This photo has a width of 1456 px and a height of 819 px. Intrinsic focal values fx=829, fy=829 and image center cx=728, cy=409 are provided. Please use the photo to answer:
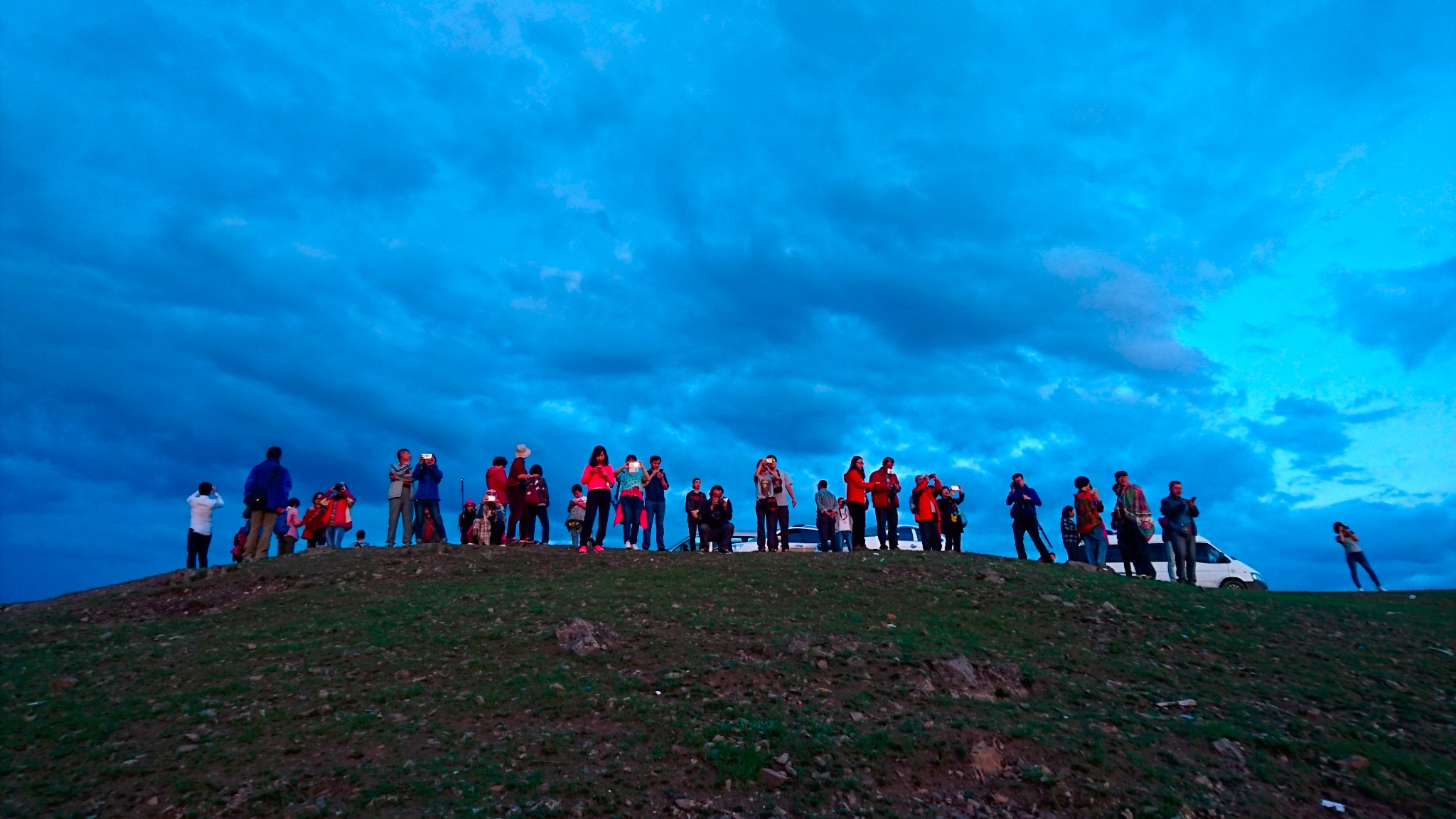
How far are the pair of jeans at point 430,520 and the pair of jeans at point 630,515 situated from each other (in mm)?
3776

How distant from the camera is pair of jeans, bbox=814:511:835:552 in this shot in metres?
19.9

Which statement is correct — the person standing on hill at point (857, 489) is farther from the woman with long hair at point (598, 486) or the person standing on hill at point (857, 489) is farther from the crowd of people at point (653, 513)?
the woman with long hair at point (598, 486)

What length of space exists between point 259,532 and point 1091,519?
681 inches

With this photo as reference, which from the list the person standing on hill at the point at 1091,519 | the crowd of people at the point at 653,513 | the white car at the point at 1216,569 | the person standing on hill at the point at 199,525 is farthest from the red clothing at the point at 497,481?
the white car at the point at 1216,569

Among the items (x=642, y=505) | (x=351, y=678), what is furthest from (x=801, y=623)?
(x=642, y=505)

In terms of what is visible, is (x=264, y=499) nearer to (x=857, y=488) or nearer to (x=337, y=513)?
(x=337, y=513)

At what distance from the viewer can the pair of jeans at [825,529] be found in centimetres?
1991

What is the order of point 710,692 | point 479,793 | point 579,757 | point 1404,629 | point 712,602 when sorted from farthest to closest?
1. point 1404,629
2. point 712,602
3. point 710,692
4. point 579,757
5. point 479,793

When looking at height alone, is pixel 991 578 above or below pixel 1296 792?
above

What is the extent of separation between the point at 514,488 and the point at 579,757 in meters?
11.1

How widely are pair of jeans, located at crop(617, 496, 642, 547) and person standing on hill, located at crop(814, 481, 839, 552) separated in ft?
14.3

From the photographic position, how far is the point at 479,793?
247 inches

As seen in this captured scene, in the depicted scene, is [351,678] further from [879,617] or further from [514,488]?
[514,488]

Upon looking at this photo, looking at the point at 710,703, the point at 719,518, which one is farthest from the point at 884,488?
the point at 710,703
